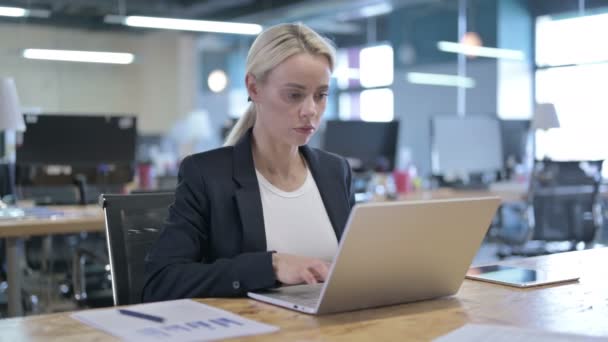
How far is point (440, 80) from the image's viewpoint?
1030 centimetres

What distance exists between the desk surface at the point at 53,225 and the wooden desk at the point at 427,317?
188 cm

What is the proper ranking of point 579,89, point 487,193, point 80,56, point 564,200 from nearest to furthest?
1. point 487,193
2. point 564,200
3. point 579,89
4. point 80,56

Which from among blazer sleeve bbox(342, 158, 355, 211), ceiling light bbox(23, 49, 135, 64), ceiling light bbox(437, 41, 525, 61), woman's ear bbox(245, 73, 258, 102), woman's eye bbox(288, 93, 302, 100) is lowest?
blazer sleeve bbox(342, 158, 355, 211)

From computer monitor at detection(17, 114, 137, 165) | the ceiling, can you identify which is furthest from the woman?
the ceiling

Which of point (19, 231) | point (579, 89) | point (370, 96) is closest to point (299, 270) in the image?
point (19, 231)

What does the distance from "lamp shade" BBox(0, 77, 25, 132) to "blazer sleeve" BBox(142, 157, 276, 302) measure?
2.06 metres

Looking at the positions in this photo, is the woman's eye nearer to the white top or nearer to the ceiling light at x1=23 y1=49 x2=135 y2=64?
the white top

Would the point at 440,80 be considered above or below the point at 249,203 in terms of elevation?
above

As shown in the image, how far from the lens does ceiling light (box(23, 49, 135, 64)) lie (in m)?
9.40

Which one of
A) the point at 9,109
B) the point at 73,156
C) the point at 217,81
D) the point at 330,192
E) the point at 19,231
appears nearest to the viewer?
the point at 330,192

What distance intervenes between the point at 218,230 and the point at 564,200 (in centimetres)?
435

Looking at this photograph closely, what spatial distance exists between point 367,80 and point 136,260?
10.2m

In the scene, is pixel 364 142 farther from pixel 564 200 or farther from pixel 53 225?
pixel 53 225

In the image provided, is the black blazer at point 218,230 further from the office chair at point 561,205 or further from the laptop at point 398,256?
the office chair at point 561,205
